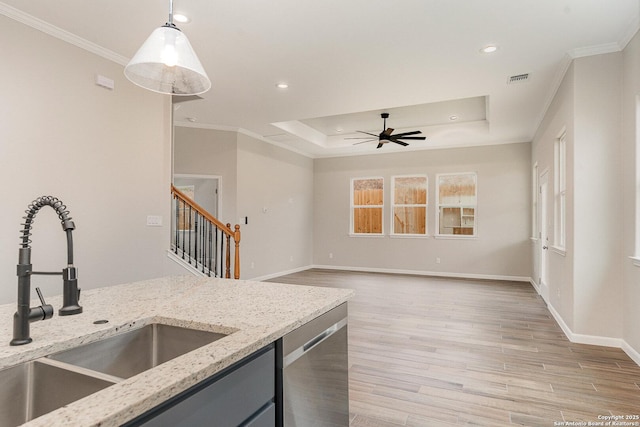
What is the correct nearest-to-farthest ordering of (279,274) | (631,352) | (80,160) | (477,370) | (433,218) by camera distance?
1. (477,370)
2. (631,352)
3. (80,160)
4. (279,274)
5. (433,218)

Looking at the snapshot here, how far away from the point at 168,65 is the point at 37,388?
1.31 metres

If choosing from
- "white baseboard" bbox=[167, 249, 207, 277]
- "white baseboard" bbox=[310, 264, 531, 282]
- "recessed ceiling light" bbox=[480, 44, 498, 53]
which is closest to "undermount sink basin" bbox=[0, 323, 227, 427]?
"white baseboard" bbox=[167, 249, 207, 277]

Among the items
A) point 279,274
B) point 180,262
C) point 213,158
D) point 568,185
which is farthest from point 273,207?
point 568,185

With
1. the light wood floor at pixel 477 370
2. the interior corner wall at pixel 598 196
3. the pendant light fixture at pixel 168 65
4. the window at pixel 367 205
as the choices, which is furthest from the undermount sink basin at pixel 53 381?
the window at pixel 367 205

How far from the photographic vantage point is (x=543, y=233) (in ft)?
19.0

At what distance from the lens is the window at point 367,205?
8.90 m

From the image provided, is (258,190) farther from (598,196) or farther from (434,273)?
(598,196)

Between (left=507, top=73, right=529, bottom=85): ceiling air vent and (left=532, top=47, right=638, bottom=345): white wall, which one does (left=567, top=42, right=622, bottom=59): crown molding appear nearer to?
(left=532, top=47, right=638, bottom=345): white wall

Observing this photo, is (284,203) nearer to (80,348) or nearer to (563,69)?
(563,69)

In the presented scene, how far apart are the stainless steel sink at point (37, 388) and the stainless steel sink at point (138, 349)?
0.10 meters

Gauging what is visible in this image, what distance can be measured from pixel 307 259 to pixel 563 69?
21.5 feet

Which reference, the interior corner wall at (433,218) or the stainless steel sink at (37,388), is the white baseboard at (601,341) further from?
the stainless steel sink at (37,388)

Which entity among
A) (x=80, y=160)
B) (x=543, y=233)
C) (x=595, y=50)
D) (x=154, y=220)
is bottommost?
(x=543, y=233)

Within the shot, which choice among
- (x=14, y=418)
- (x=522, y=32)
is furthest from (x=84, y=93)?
(x=522, y=32)
